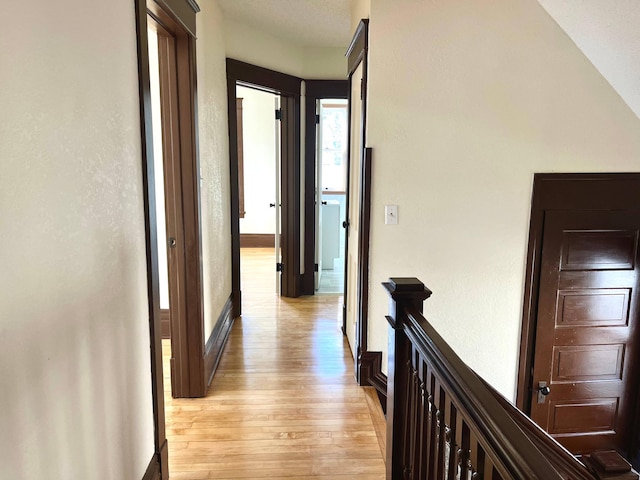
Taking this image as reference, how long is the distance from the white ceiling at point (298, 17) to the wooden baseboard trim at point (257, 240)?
3.88m

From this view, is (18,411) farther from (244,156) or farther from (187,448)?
(244,156)

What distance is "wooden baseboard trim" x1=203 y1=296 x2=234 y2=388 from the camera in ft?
9.43

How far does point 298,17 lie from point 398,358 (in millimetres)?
2964

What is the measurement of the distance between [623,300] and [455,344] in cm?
118

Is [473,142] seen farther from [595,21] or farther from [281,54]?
[281,54]

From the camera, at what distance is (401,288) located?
5.19ft

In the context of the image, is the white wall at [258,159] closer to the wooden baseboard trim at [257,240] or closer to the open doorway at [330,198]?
the wooden baseboard trim at [257,240]

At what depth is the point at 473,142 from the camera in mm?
2752

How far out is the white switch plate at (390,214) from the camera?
2.78 m

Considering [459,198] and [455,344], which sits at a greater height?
[459,198]

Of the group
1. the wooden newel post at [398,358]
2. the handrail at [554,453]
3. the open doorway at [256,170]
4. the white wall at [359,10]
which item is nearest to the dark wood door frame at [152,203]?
the wooden newel post at [398,358]

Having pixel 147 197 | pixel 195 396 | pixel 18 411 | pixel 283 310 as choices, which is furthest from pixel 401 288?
pixel 283 310

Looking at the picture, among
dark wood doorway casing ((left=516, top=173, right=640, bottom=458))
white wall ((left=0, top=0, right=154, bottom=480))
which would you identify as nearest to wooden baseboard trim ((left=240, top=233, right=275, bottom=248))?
dark wood doorway casing ((left=516, top=173, right=640, bottom=458))

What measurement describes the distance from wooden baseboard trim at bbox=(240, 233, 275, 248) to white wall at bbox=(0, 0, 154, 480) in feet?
19.3
